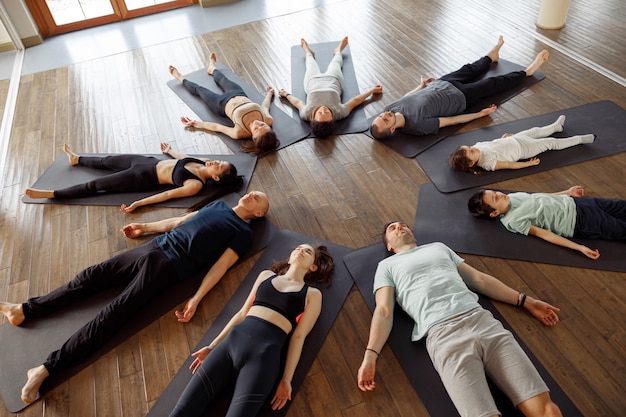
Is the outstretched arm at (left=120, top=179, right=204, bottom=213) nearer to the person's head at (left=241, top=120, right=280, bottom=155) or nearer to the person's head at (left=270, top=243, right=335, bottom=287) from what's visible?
the person's head at (left=241, top=120, right=280, bottom=155)

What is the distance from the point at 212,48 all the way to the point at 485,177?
379 centimetres

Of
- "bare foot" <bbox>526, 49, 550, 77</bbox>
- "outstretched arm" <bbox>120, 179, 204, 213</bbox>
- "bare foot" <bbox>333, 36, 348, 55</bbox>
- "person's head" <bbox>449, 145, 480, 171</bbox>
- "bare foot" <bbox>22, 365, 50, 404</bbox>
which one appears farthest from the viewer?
"bare foot" <bbox>333, 36, 348, 55</bbox>

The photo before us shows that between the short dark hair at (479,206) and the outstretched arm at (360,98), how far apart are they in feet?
5.41

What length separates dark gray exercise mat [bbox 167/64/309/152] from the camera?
4.00m

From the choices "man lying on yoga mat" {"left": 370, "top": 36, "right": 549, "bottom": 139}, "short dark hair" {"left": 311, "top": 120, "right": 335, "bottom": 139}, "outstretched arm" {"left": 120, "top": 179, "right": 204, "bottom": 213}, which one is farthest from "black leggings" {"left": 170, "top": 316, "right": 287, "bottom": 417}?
"man lying on yoga mat" {"left": 370, "top": 36, "right": 549, "bottom": 139}

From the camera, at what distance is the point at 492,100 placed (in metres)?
4.11

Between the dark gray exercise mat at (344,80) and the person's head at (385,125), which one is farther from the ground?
the person's head at (385,125)

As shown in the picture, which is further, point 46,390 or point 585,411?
point 46,390

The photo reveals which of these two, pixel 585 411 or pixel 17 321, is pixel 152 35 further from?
pixel 585 411

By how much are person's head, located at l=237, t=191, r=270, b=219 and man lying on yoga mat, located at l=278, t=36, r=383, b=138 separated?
3.59 feet

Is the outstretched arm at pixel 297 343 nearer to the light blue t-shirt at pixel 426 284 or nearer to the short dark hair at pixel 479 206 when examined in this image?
the light blue t-shirt at pixel 426 284

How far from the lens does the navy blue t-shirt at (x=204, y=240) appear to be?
280cm

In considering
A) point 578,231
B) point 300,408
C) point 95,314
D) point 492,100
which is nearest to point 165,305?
point 95,314

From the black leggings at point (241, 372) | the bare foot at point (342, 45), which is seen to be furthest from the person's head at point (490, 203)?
the bare foot at point (342, 45)
